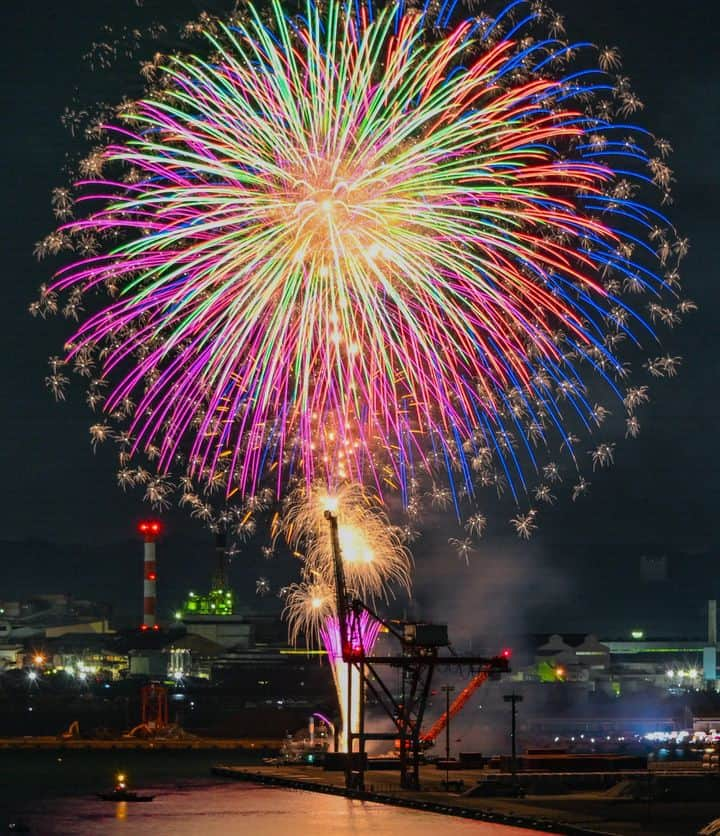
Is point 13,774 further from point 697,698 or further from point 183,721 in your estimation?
point 697,698

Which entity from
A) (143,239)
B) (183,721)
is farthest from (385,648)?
(143,239)

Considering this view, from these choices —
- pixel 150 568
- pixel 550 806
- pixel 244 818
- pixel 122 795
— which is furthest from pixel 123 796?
pixel 150 568

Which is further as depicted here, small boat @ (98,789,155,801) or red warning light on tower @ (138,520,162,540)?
red warning light on tower @ (138,520,162,540)

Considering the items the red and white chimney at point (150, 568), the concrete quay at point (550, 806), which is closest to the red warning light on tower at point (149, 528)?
the red and white chimney at point (150, 568)

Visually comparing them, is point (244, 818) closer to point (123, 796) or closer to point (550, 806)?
point (550, 806)

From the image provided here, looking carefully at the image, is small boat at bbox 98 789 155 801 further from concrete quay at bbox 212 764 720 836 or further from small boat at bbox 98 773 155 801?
concrete quay at bbox 212 764 720 836

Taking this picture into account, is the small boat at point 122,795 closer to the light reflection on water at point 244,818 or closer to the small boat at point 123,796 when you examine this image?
the small boat at point 123,796

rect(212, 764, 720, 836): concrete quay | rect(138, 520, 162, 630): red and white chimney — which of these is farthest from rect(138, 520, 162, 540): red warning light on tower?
rect(212, 764, 720, 836): concrete quay
